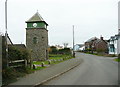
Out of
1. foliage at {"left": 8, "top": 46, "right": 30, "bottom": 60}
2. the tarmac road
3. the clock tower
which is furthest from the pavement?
the clock tower

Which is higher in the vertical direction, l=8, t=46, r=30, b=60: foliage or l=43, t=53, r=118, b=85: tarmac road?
l=8, t=46, r=30, b=60: foliage

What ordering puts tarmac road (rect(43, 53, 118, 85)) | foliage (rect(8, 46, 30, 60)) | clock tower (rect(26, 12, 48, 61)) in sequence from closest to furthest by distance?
tarmac road (rect(43, 53, 118, 85)) < foliage (rect(8, 46, 30, 60)) < clock tower (rect(26, 12, 48, 61))

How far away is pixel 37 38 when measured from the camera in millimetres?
29359

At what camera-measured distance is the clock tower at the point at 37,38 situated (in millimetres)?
29094

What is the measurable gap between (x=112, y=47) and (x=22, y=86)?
164 feet

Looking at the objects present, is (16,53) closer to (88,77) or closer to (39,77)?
(39,77)

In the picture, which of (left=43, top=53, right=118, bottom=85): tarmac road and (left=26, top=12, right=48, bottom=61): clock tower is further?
(left=26, top=12, right=48, bottom=61): clock tower

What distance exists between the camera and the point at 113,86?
856 cm

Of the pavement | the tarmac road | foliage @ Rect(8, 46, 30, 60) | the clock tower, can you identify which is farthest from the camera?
the clock tower

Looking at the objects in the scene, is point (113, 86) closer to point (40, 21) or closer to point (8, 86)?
point (8, 86)

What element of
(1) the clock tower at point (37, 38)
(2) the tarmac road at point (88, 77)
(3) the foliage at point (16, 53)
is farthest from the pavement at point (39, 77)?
(1) the clock tower at point (37, 38)

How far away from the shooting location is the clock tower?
29094 millimetres

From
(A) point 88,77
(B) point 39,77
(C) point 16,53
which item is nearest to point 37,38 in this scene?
(C) point 16,53

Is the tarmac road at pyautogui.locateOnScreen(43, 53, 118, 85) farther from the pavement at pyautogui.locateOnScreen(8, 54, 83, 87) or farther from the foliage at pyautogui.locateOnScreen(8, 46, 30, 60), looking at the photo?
the foliage at pyautogui.locateOnScreen(8, 46, 30, 60)
